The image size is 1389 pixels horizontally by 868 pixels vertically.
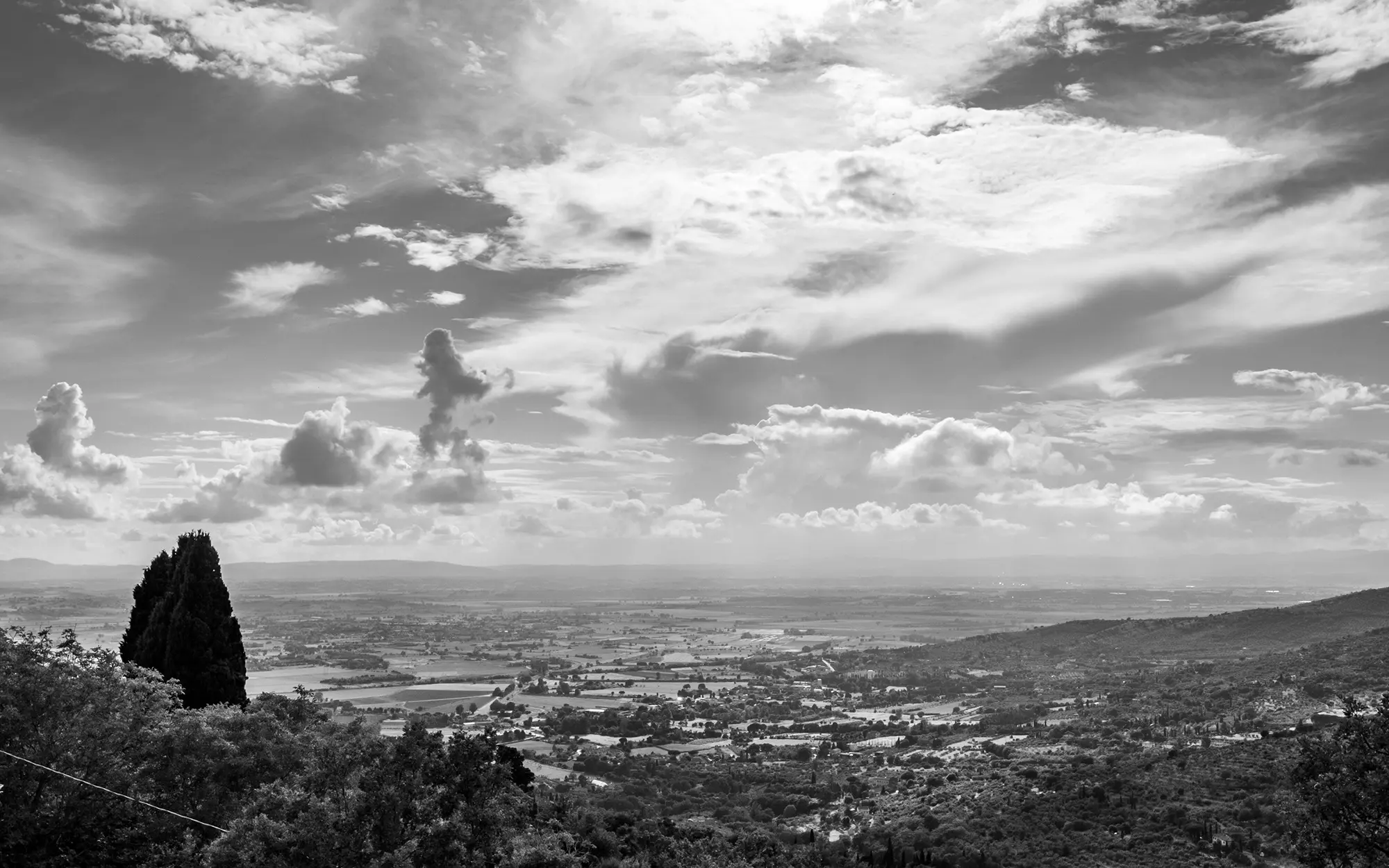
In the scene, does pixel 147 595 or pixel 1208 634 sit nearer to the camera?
pixel 147 595

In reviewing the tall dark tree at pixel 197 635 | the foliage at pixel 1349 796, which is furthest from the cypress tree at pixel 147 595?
the foliage at pixel 1349 796

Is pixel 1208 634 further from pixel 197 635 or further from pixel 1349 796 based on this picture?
pixel 197 635

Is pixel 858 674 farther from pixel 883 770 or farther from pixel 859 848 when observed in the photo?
pixel 859 848

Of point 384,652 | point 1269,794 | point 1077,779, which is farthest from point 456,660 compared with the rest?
point 1269,794

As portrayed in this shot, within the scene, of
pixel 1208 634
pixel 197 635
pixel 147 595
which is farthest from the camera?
pixel 1208 634

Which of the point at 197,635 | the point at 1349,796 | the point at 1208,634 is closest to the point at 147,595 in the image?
the point at 197,635

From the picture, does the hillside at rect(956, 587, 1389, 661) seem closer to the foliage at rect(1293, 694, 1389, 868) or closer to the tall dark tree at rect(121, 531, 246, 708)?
the foliage at rect(1293, 694, 1389, 868)

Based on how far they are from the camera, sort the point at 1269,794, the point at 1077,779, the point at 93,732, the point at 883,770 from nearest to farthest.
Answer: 1. the point at 93,732
2. the point at 1269,794
3. the point at 1077,779
4. the point at 883,770

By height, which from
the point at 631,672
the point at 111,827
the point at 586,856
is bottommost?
the point at 631,672
